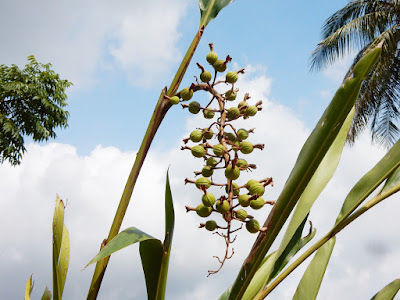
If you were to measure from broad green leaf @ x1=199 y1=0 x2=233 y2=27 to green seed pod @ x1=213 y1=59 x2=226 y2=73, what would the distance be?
4.0 inches

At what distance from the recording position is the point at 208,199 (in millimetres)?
780

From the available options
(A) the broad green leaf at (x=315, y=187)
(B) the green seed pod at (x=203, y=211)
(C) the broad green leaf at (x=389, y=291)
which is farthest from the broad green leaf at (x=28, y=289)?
(C) the broad green leaf at (x=389, y=291)

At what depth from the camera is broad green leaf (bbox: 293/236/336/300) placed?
104cm

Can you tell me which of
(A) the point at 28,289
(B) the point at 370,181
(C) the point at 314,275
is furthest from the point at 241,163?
(A) the point at 28,289

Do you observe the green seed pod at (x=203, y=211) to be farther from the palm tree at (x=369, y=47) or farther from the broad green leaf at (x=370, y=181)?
the palm tree at (x=369, y=47)

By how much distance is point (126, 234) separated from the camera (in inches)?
28.0

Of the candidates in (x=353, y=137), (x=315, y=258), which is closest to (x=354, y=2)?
(x=353, y=137)

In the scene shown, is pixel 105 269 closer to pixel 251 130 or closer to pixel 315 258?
pixel 251 130

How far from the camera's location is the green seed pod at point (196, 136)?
840 millimetres

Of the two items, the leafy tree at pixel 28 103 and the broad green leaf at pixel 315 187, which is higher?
the leafy tree at pixel 28 103

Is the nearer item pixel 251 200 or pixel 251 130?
pixel 251 200

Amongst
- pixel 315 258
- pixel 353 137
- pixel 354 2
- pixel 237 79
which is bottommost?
pixel 315 258

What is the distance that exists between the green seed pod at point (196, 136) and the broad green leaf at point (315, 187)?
0.75ft

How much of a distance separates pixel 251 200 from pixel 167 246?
0.54 ft
